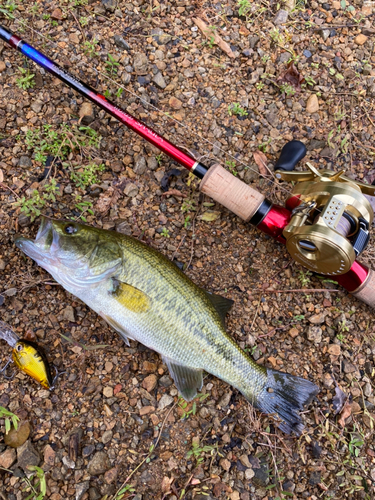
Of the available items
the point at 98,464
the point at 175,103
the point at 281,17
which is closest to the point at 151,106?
the point at 175,103

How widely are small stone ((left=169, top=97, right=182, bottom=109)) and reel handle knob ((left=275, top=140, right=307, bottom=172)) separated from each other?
1.06 m

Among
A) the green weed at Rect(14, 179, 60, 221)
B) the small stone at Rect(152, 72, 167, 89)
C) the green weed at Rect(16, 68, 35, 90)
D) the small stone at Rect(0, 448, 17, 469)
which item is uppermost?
the small stone at Rect(152, 72, 167, 89)

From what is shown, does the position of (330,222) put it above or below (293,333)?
above

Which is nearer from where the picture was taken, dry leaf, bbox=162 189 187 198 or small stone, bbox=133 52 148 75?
dry leaf, bbox=162 189 187 198

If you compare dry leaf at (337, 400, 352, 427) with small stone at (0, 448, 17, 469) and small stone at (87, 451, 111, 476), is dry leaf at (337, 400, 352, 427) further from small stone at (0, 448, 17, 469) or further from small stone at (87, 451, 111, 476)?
small stone at (0, 448, 17, 469)

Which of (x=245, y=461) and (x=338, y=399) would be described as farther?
(x=338, y=399)

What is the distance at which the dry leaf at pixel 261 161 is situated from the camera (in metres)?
3.47

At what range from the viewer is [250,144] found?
352 cm

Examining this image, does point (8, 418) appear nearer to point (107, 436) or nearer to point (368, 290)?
point (107, 436)

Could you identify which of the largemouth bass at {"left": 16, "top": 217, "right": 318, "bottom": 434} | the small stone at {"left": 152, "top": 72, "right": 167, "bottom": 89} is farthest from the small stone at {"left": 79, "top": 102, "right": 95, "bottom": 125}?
the largemouth bass at {"left": 16, "top": 217, "right": 318, "bottom": 434}

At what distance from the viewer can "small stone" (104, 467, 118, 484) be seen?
2.82 meters

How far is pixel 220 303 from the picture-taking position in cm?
296

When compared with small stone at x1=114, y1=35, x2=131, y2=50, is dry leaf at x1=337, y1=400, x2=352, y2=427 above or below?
below

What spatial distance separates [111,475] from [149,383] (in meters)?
0.69
